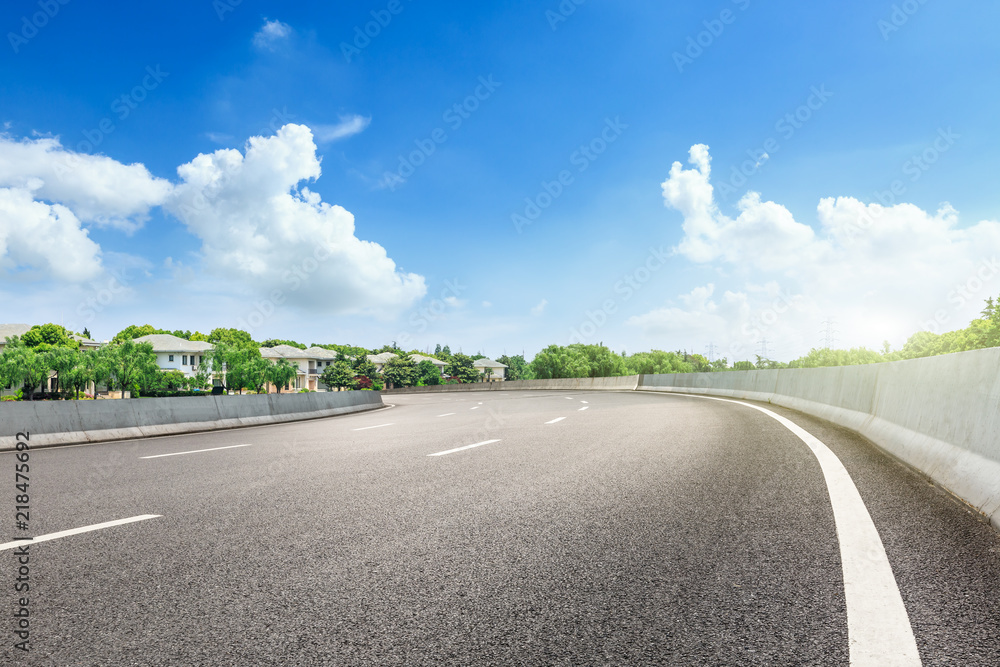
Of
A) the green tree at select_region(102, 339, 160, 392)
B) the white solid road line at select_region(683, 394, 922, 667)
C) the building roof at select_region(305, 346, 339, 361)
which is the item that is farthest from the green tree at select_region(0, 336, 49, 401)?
the white solid road line at select_region(683, 394, 922, 667)

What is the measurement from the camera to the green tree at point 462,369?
14900cm

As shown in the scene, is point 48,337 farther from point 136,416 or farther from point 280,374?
point 136,416

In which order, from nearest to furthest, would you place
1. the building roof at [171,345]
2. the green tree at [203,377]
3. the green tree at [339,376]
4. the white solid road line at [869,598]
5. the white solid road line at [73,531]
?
the white solid road line at [869,598], the white solid road line at [73,531], the green tree at [203,377], the building roof at [171,345], the green tree at [339,376]

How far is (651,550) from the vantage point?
388cm

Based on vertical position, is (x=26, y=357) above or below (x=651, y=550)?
above

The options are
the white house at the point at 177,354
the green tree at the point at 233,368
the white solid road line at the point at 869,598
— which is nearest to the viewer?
the white solid road line at the point at 869,598

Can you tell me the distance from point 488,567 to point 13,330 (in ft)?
425

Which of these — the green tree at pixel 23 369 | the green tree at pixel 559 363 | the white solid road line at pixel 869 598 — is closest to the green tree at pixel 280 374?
the green tree at pixel 23 369

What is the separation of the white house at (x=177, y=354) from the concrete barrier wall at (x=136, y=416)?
9465 cm

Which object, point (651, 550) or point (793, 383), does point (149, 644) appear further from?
point (793, 383)

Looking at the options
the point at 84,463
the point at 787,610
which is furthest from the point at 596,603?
the point at 84,463

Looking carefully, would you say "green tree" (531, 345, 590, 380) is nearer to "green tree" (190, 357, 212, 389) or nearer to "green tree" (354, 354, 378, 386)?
"green tree" (354, 354, 378, 386)

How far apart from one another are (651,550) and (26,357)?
87.4 m

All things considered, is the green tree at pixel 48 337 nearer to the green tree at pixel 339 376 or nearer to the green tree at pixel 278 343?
the green tree at pixel 339 376
